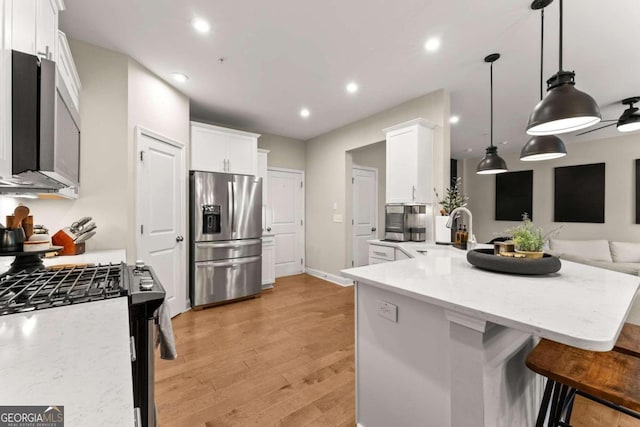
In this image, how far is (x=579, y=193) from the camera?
5.11 m

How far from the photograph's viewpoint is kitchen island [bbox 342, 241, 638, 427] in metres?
0.84

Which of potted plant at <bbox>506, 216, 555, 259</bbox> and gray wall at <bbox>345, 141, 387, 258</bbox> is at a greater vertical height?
gray wall at <bbox>345, 141, 387, 258</bbox>

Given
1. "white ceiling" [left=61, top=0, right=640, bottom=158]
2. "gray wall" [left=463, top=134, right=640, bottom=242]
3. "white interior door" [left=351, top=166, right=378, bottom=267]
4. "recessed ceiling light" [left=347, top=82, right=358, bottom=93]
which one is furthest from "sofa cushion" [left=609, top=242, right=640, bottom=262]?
"recessed ceiling light" [left=347, top=82, right=358, bottom=93]

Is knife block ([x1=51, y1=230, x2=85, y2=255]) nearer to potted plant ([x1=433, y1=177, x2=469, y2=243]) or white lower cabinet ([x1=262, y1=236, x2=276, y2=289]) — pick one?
white lower cabinet ([x1=262, y1=236, x2=276, y2=289])

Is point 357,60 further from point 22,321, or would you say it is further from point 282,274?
point 282,274

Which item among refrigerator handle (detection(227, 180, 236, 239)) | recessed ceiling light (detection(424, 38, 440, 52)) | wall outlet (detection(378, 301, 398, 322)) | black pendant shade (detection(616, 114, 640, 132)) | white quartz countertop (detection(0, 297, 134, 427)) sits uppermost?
recessed ceiling light (detection(424, 38, 440, 52))

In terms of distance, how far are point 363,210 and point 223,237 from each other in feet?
9.36

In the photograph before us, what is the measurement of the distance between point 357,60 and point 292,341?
9.20 ft

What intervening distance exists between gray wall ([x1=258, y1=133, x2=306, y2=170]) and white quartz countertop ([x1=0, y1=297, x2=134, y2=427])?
434 cm

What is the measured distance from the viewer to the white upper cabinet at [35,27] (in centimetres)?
105

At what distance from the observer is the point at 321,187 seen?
5.00 meters

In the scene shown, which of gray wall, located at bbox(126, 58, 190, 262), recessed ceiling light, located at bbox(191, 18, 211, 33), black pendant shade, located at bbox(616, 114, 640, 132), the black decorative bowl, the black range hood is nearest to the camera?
the black range hood

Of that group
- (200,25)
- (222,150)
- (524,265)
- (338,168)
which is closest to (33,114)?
(200,25)

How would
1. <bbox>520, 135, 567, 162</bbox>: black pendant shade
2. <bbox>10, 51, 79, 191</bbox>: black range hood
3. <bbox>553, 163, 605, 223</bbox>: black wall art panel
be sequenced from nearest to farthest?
<bbox>10, 51, 79, 191</bbox>: black range hood < <bbox>520, 135, 567, 162</bbox>: black pendant shade < <bbox>553, 163, 605, 223</bbox>: black wall art panel
